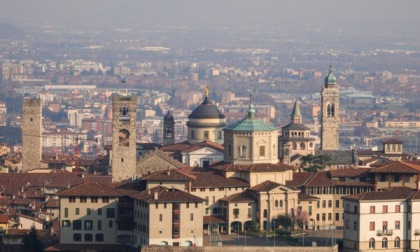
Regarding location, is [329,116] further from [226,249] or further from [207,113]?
[226,249]

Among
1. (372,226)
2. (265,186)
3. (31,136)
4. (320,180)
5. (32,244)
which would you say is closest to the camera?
(372,226)

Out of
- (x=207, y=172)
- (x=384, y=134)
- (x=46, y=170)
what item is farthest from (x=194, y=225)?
(x=384, y=134)

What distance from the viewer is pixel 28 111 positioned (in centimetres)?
9875

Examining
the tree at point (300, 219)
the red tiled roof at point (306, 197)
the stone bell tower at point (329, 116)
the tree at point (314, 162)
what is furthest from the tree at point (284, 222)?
the stone bell tower at point (329, 116)

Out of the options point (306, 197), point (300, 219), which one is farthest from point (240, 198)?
point (306, 197)

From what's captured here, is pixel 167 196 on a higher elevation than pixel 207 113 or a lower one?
lower

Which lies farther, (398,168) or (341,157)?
(341,157)

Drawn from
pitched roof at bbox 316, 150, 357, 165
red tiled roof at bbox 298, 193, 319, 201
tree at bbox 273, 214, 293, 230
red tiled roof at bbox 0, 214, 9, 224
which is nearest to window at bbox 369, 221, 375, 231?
tree at bbox 273, 214, 293, 230

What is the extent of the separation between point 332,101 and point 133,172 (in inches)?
904

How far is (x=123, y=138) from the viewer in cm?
8331

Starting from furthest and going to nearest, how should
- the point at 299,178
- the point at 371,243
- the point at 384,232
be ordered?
the point at 299,178 → the point at 384,232 → the point at 371,243

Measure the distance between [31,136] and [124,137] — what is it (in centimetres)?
1355

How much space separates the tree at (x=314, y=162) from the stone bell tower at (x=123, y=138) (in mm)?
6947

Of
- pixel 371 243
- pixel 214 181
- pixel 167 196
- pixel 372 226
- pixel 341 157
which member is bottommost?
pixel 371 243
